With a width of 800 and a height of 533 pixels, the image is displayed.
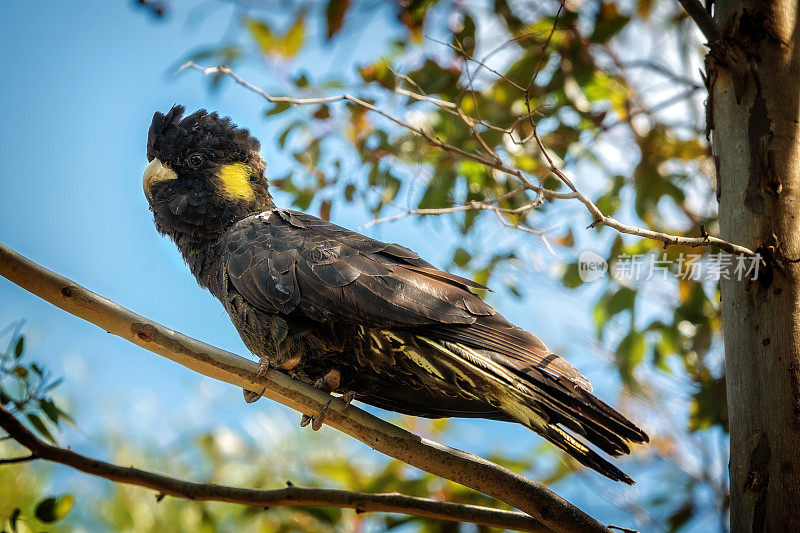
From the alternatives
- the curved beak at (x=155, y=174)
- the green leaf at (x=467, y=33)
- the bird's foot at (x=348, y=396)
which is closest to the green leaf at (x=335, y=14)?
the green leaf at (x=467, y=33)

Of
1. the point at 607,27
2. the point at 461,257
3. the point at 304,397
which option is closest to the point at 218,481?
the point at 461,257

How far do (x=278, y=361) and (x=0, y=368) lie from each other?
904 mm

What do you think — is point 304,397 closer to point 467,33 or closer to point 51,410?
point 51,410

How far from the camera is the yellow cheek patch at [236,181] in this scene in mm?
3016

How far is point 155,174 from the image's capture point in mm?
3064

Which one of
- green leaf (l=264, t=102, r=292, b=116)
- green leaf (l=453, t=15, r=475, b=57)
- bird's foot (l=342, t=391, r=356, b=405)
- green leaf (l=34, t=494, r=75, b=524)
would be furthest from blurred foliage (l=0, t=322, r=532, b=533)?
green leaf (l=453, t=15, r=475, b=57)

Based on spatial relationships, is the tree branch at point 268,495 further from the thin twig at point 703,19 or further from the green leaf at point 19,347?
the thin twig at point 703,19

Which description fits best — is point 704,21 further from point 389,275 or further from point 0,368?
point 0,368

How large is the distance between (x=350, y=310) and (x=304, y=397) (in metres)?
0.33

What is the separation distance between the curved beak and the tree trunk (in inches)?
86.4

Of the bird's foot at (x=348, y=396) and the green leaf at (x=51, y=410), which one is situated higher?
the bird's foot at (x=348, y=396)

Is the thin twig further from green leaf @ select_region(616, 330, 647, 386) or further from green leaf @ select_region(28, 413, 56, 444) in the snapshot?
green leaf @ select_region(28, 413, 56, 444)

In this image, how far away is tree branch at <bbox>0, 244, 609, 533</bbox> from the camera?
193 centimetres

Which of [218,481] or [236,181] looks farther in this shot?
[218,481]
